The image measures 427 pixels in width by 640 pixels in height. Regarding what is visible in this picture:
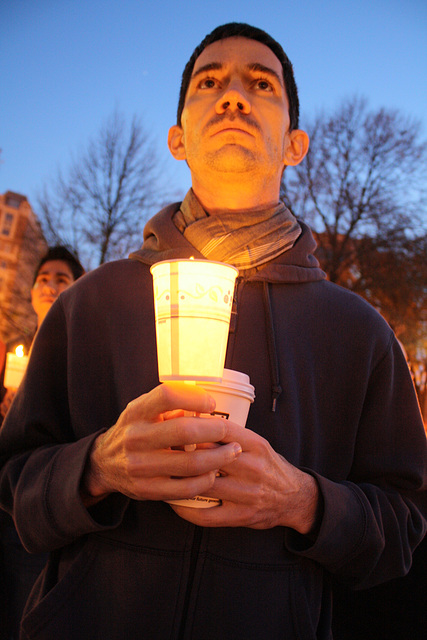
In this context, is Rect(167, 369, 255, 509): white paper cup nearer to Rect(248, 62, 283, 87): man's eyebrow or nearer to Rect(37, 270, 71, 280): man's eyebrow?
Rect(248, 62, 283, 87): man's eyebrow

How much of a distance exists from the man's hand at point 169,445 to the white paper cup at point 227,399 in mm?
100

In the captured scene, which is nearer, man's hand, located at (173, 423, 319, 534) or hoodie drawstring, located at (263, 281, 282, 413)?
man's hand, located at (173, 423, 319, 534)

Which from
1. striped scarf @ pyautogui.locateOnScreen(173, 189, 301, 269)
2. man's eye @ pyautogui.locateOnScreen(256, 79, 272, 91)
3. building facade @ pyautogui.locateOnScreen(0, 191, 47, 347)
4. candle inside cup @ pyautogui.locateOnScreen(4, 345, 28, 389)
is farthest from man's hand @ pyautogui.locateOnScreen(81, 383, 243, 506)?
building facade @ pyautogui.locateOnScreen(0, 191, 47, 347)

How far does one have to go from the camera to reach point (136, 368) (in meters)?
1.84

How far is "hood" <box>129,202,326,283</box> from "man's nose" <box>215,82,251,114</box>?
51 cm

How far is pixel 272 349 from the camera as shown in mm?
1819

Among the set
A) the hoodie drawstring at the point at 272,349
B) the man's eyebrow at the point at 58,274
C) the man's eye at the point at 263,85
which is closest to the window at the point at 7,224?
the man's eyebrow at the point at 58,274

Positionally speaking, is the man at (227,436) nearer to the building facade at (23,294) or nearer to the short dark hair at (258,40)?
the short dark hair at (258,40)

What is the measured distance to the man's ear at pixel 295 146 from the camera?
7.65 feet

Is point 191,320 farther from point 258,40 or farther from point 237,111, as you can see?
point 258,40

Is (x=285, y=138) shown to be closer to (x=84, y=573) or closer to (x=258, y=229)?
(x=258, y=229)

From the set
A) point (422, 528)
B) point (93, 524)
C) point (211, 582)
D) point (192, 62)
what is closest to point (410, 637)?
point (422, 528)

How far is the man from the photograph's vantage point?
1374 mm

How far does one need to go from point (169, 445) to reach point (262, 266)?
100 centimetres
